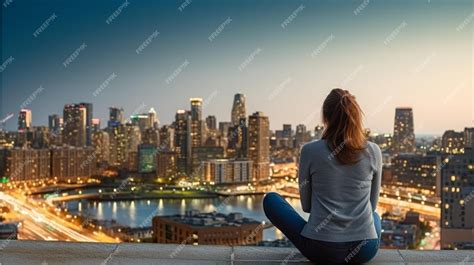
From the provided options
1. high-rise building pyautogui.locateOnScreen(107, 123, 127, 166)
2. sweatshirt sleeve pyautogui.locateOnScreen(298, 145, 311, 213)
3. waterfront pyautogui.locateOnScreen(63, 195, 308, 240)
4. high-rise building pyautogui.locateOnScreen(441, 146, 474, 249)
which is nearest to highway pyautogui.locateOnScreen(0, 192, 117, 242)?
waterfront pyautogui.locateOnScreen(63, 195, 308, 240)

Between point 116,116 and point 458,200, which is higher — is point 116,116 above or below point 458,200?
above

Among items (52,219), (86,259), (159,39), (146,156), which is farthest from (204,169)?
(86,259)

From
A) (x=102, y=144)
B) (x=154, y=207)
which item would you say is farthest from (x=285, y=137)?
(x=154, y=207)

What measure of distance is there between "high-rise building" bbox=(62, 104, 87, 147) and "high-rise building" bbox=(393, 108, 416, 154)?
38.8ft

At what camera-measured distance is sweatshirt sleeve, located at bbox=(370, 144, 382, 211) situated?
968 mm

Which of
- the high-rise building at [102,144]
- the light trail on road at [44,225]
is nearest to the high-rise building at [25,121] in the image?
the high-rise building at [102,144]

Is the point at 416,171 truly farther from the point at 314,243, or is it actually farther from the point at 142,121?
the point at 314,243

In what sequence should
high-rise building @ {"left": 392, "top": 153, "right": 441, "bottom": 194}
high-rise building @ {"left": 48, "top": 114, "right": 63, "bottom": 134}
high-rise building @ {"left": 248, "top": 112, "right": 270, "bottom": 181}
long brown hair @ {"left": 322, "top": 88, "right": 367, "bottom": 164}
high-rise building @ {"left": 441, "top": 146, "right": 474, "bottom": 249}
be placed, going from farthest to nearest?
high-rise building @ {"left": 48, "top": 114, "right": 63, "bottom": 134}
high-rise building @ {"left": 248, "top": 112, "right": 270, "bottom": 181}
high-rise building @ {"left": 392, "top": 153, "right": 441, "bottom": 194}
high-rise building @ {"left": 441, "top": 146, "right": 474, "bottom": 249}
long brown hair @ {"left": 322, "top": 88, "right": 367, "bottom": 164}

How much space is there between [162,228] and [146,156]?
13892 millimetres

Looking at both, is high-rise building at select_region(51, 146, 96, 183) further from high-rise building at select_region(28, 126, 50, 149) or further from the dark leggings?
the dark leggings

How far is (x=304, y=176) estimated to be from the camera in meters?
0.97

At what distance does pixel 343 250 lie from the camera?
38.4 inches

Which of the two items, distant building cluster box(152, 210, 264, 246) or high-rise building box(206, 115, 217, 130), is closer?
distant building cluster box(152, 210, 264, 246)

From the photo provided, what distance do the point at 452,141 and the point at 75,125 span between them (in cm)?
1576
